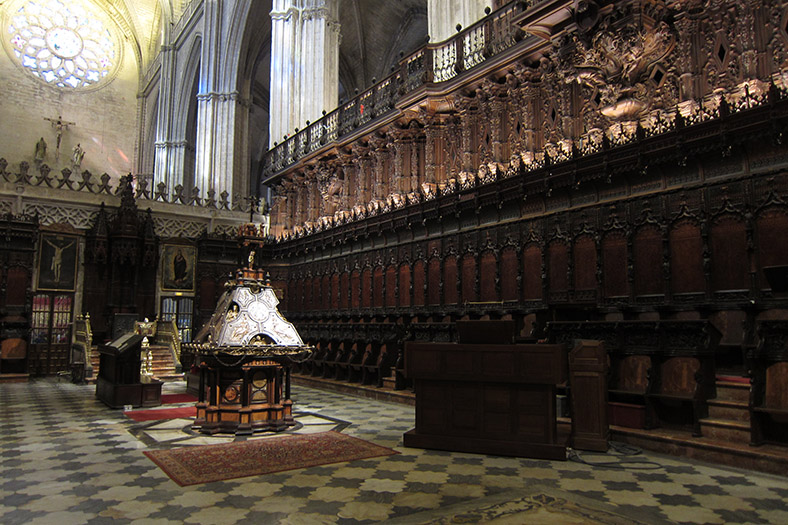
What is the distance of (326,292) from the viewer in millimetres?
15773

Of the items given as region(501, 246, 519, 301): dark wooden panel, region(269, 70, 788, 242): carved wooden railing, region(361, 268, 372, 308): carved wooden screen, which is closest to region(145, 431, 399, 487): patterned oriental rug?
region(501, 246, 519, 301): dark wooden panel

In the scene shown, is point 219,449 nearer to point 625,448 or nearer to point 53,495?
point 53,495

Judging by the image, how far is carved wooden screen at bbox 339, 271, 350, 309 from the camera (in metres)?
14.8

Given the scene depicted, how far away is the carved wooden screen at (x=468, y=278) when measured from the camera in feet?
35.5

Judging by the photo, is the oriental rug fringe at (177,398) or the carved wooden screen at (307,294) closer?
the oriental rug fringe at (177,398)

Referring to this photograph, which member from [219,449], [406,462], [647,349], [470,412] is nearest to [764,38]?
[647,349]

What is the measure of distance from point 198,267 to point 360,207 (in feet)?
21.4

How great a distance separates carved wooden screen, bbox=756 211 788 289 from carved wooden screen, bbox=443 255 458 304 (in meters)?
5.59

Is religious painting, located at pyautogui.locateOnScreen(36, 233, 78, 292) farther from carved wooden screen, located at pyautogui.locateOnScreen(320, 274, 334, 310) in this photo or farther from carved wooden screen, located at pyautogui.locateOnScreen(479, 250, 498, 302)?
carved wooden screen, located at pyautogui.locateOnScreen(479, 250, 498, 302)

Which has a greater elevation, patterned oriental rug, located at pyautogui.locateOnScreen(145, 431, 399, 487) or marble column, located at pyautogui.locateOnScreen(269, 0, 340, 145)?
marble column, located at pyautogui.locateOnScreen(269, 0, 340, 145)

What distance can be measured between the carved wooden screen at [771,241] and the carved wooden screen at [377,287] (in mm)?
8229

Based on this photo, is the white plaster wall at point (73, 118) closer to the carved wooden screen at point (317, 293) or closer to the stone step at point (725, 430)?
the carved wooden screen at point (317, 293)

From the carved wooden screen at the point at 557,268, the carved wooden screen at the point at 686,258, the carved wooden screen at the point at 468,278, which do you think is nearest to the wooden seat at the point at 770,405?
the carved wooden screen at the point at 686,258

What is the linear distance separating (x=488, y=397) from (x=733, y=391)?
2.53 meters
